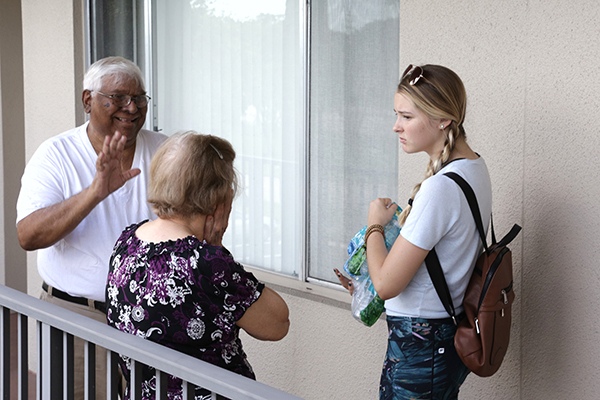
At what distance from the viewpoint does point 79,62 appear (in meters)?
4.49

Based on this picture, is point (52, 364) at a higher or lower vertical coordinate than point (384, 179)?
lower

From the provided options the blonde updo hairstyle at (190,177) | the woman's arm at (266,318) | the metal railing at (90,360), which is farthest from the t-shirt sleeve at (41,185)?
the woman's arm at (266,318)

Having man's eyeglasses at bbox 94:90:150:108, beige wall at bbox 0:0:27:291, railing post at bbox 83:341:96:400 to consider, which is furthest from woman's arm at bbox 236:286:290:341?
beige wall at bbox 0:0:27:291

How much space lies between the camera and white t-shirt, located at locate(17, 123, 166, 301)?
252 cm

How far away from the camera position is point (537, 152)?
2369 mm

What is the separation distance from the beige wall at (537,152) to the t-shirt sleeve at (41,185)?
1490mm

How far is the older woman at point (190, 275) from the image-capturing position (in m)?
1.62

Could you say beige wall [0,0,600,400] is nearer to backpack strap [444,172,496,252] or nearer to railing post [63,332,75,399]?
backpack strap [444,172,496,252]

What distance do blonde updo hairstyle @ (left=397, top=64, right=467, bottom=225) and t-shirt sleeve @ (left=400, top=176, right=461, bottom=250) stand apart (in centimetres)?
14

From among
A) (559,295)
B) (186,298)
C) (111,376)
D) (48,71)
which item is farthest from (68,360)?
(48,71)

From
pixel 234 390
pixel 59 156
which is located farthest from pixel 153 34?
pixel 234 390

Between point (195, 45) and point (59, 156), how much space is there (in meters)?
1.63

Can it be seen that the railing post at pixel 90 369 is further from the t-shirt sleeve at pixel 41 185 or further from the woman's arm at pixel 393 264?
the t-shirt sleeve at pixel 41 185

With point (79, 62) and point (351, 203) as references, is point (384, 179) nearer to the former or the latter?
point (351, 203)
